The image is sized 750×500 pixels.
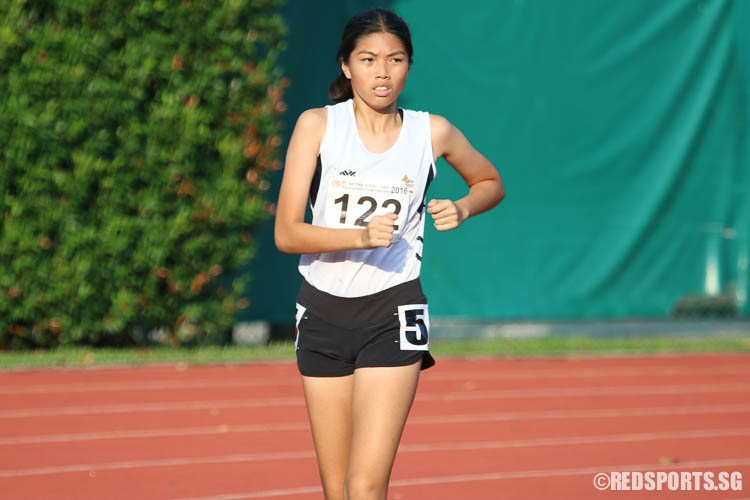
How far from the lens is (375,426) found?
2.94 meters

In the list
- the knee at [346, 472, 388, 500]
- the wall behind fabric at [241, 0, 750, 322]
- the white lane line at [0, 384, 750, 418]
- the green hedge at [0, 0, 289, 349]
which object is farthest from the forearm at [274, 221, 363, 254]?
the wall behind fabric at [241, 0, 750, 322]

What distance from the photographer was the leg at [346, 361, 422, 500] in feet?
9.59

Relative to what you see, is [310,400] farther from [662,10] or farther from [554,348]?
[662,10]

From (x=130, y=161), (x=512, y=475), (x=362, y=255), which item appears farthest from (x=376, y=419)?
(x=130, y=161)

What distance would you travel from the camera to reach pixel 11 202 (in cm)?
795

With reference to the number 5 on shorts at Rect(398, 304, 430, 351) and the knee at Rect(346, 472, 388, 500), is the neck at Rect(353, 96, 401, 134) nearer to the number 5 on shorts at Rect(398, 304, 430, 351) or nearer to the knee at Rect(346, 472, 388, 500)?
the number 5 on shorts at Rect(398, 304, 430, 351)

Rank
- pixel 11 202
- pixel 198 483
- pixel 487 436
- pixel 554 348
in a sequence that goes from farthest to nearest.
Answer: pixel 554 348 → pixel 11 202 → pixel 487 436 → pixel 198 483

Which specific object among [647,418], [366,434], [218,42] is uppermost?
[218,42]

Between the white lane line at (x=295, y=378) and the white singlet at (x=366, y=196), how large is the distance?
4.29 m

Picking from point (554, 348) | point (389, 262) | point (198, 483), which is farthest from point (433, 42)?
point (389, 262)

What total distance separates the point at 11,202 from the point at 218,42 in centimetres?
197

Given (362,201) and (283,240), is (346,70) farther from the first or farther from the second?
(283,240)

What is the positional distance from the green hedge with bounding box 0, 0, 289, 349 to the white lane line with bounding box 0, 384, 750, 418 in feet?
5.85

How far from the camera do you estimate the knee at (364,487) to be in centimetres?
291
